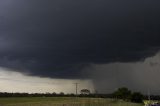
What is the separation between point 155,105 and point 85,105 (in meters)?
26.6

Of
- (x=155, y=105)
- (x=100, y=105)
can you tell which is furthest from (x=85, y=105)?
(x=155, y=105)

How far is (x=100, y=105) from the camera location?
125688 mm

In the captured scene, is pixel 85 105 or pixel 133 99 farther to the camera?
pixel 133 99

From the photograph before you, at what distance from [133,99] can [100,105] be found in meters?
78.1

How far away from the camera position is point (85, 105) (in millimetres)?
120625

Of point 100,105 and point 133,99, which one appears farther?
point 133,99

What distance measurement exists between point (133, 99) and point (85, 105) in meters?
84.9

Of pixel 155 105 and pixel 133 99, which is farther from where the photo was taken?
pixel 133 99

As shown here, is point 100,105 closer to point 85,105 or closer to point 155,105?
point 85,105

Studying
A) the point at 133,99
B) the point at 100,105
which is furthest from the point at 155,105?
the point at 133,99

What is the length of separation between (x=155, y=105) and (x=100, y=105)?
819 inches

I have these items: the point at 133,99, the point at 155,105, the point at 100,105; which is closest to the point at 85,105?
the point at 100,105

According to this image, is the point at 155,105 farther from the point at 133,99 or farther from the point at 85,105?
the point at 133,99

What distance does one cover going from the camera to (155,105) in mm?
122688
